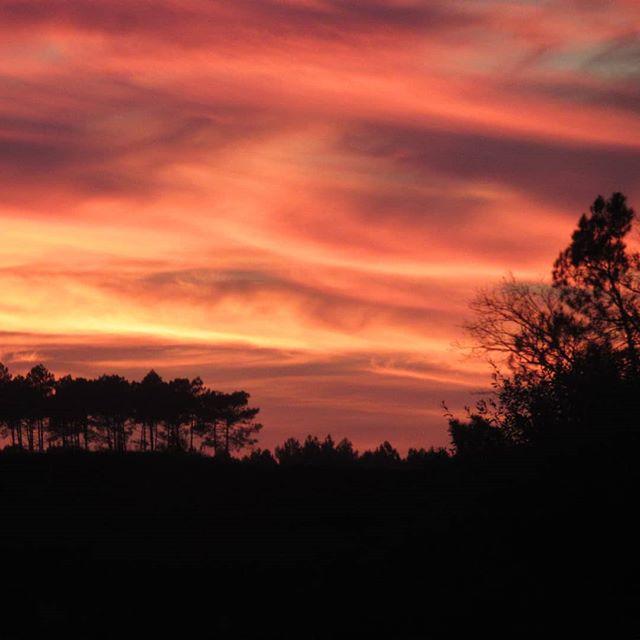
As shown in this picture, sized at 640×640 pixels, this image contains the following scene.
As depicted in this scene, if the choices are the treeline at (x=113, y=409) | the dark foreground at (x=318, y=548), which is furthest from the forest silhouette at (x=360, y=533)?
the treeline at (x=113, y=409)

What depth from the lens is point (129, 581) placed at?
573 inches

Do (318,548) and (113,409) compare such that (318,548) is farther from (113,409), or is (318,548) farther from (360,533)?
(113,409)

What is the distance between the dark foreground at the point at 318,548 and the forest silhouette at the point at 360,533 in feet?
0.13

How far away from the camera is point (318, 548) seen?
52.1ft

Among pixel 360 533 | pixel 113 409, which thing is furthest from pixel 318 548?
pixel 113 409

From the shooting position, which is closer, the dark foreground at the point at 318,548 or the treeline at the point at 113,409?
the dark foreground at the point at 318,548

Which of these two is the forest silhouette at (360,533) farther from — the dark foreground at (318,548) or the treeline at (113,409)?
the treeline at (113,409)

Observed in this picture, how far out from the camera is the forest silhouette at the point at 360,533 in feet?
42.9

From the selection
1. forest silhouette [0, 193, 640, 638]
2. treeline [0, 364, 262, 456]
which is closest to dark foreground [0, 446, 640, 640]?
forest silhouette [0, 193, 640, 638]

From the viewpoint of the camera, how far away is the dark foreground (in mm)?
12938

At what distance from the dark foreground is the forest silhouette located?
0.04 metres

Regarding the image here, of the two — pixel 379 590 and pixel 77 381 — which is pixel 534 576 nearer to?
pixel 379 590

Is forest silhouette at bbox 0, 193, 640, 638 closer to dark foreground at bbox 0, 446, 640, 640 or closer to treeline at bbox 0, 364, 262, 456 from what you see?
dark foreground at bbox 0, 446, 640, 640

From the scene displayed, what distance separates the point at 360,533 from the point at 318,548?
3.28 feet
